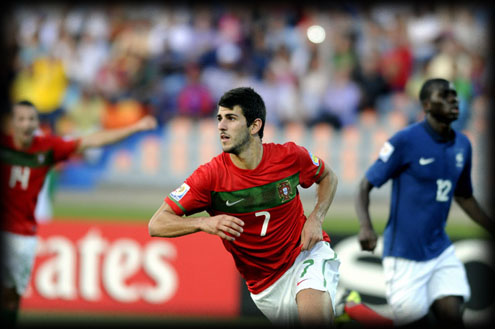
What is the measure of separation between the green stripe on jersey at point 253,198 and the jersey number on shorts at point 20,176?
2.81m

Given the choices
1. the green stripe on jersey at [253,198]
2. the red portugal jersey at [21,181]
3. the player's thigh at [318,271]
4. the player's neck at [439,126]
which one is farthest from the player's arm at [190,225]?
the red portugal jersey at [21,181]

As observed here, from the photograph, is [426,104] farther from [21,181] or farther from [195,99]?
[195,99]

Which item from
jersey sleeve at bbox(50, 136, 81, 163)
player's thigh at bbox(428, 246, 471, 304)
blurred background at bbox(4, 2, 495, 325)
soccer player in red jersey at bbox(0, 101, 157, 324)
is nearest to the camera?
player's thigh at bbox(428, 246, 471, 304)

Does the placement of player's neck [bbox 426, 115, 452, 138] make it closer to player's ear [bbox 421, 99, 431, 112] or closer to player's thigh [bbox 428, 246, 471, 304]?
player's ear [bbox 421, 99, 431, 112]

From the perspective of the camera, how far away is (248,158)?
16.7 feet

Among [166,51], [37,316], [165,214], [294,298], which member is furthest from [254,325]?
[166,51]

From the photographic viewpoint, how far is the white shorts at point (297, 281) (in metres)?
5.03

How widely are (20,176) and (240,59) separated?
22.7 ft

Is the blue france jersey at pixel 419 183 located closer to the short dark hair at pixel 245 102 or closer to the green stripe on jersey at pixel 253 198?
the green stripe on jersey at pixel 253 198

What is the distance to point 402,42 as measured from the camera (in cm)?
1272

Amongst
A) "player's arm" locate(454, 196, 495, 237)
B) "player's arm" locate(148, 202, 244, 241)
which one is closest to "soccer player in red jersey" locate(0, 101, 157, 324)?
"player's arm" locate(148, 202, 244, 241)

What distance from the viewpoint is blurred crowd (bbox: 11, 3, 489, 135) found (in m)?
12.0

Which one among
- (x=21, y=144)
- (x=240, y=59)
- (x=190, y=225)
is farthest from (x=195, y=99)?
(x=190, y=225)

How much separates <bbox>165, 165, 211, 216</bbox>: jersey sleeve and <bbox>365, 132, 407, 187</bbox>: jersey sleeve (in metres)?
1.78
